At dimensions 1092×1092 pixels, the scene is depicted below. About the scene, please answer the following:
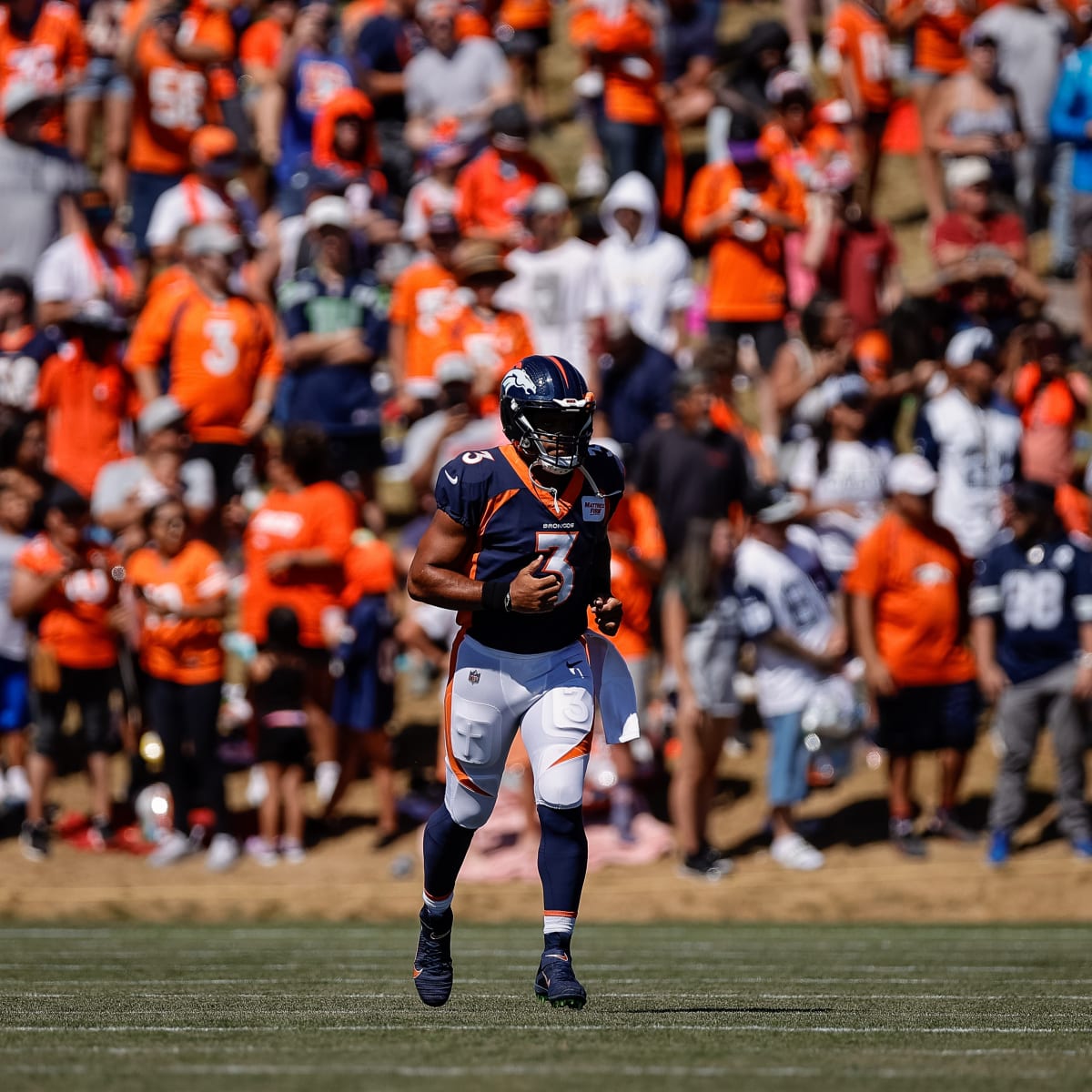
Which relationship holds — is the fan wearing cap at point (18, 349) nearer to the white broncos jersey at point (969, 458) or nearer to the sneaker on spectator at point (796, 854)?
the sneaker on spectator at point (796, 854)

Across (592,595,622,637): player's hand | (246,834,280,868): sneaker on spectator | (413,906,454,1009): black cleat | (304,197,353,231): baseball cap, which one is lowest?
(246,834,280,868): sneaker on spectator

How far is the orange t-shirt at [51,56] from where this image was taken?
16734mm

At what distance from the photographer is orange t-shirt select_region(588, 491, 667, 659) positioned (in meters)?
12.7

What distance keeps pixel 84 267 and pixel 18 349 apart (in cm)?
76

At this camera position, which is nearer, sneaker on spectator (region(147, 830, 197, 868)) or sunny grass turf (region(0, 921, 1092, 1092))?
sunny grass turf (region(0, 921, 1092, 1092))

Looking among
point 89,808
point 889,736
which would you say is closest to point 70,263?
point 89,808

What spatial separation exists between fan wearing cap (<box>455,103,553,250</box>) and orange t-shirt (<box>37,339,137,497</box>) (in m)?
3.09

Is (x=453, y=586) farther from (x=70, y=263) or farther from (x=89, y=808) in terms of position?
(x=70, y=263)

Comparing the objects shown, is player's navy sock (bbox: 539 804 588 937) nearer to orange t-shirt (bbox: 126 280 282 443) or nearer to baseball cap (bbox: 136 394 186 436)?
baseball cap (bbox: 136 394 186 436)

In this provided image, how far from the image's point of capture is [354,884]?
41.6 feet

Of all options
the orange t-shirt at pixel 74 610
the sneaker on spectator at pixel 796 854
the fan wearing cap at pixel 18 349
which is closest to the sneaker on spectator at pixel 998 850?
the sneaker on spectator at pixel 796 854

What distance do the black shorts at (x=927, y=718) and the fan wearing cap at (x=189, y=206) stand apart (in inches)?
232

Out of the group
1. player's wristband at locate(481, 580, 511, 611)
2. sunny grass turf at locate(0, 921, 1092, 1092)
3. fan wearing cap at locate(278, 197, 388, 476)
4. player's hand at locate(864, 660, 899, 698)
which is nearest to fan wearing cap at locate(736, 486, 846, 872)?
player's hand at locate(864, 660, 899, 698)

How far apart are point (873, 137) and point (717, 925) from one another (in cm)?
875
